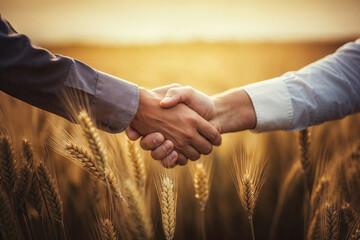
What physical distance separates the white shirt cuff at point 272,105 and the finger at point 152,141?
0.63m

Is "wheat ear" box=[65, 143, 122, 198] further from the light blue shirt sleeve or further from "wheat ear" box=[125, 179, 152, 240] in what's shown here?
the light blue shirt sleeve

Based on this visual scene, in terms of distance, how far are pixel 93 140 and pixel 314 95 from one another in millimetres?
1298

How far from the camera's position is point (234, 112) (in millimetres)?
1627

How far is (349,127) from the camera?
1996mm

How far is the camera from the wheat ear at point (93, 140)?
0.88 m

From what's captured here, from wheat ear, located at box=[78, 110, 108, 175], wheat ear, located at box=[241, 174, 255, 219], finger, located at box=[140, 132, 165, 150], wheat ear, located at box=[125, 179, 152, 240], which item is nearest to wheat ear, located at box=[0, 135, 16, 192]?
wheat ear, located at box=[78, 110, 108, 175]

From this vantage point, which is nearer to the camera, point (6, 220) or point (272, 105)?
point (6, 220)

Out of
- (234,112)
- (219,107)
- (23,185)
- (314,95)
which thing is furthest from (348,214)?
(23,185)

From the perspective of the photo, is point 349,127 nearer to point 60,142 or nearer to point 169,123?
point 169,123

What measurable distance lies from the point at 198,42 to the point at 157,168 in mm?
10245

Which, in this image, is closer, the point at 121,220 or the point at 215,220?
the point at 121,220

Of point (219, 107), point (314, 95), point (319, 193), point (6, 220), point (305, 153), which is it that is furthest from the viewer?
point (219, 107)

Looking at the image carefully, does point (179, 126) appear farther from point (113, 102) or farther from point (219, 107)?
point (113, 102)

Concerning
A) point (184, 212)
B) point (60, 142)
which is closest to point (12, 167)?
point (60, 142)
